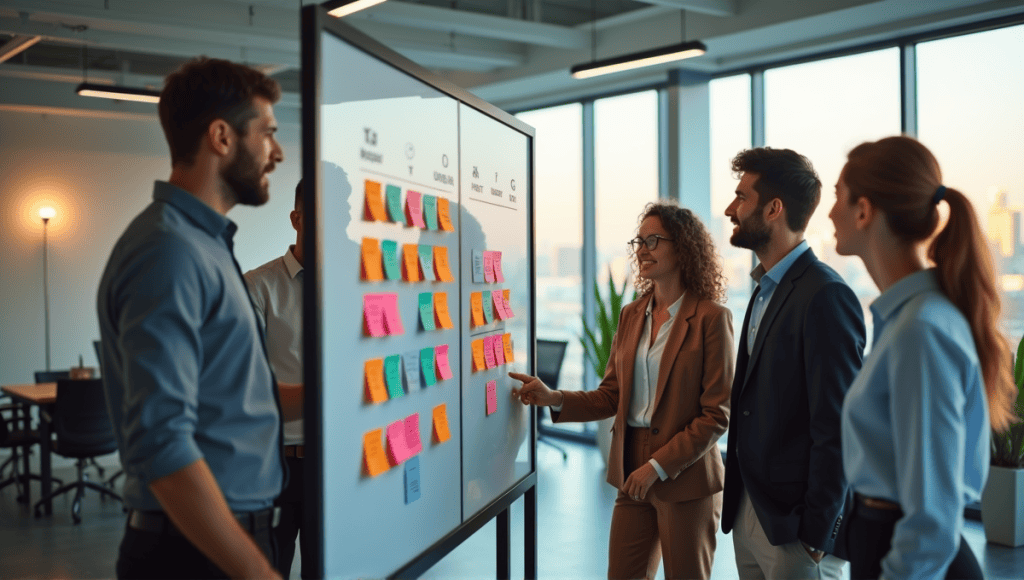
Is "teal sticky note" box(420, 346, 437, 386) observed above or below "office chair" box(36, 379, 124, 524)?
above

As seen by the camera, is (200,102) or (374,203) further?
(374,203)

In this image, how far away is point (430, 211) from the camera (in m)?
1.88

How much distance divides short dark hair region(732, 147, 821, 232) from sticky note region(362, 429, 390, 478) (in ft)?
4.15

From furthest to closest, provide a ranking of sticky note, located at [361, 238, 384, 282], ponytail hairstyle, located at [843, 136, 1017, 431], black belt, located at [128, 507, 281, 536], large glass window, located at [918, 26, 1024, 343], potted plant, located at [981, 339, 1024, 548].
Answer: large glass window, located at [918, 26, 1024, 343] < potted plant, located at [981, 339, 1024, 548] < sticky note, located at [361, 238, 384, 282] < ponytail hairstyle, located at [843, 136, 1017, 431] < black belt, located at [128, 507, 281, 536]

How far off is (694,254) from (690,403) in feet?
1.60

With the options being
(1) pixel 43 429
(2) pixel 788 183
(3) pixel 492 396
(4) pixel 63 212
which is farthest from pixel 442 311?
(4) pixel 63 212

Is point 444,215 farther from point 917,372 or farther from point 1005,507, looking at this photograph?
point 1005,507

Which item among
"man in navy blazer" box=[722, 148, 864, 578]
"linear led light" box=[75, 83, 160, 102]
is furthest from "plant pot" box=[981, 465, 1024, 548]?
"linear led light" box=[75, 83, 160, 102]

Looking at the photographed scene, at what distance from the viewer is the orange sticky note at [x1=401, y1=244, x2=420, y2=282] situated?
1768 mm

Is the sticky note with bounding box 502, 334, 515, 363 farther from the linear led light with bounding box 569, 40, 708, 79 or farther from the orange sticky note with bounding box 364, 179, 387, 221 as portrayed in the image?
the linear led light with bounding box 569, 40, 708, 79

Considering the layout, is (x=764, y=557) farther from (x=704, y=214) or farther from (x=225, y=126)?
(x=704, y=214)

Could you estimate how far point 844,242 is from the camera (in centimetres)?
165

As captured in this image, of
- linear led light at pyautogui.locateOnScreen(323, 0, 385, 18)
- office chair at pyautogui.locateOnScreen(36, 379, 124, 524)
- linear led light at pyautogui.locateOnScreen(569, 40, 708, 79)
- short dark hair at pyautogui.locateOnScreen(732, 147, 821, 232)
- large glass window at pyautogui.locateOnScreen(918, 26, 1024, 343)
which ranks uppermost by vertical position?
Result: linear led light at pyautogui.locateOnScreen(569, 40, 708, 79)

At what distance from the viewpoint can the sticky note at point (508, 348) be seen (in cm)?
243
